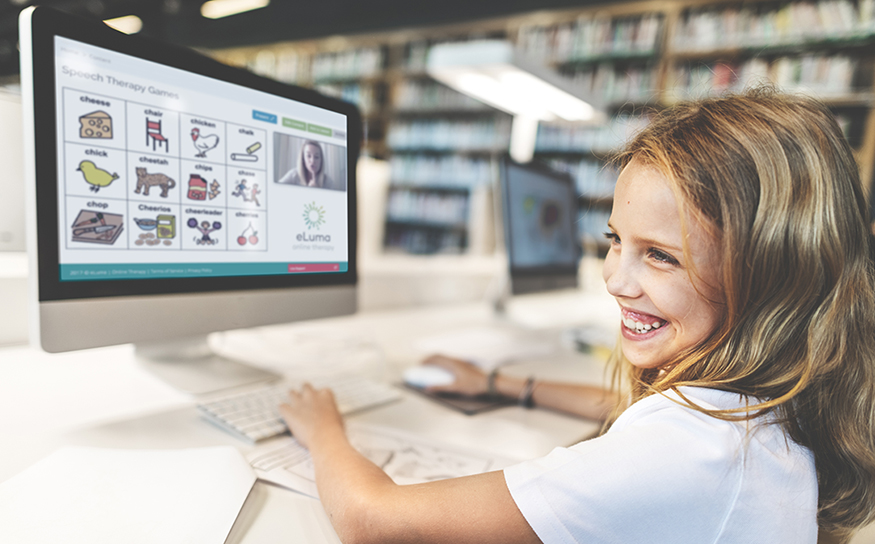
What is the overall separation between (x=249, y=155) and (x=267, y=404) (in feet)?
1.18

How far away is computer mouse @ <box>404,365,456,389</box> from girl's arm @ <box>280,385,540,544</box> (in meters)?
0.38

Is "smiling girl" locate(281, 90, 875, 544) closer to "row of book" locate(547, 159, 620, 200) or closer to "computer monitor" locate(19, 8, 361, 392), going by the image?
"computer monitor" locate(19, 8, 361, 392)

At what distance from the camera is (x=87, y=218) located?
1.97ft

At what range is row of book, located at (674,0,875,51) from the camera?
272 centimetres

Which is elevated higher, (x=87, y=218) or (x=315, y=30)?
(x=315, y=30)

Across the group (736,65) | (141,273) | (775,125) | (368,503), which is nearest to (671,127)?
(775,125)

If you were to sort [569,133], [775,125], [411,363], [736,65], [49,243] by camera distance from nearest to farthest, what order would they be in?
1. [775,125]
2. [49,243]
3. [411,363]
4. [736,65]
5. [569,133]

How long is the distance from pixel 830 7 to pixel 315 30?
397 cm

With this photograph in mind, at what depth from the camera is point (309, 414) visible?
2.20ft

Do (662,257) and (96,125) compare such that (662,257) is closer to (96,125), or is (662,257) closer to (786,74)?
(96,125)

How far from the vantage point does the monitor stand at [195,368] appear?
83cm

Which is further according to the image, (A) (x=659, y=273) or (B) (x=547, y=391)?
(B) (x=547, y=391)

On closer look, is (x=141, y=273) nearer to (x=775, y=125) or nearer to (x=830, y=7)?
(x=775, y=125)

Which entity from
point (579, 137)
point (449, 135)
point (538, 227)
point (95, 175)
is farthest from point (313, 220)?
point (449, 135)
